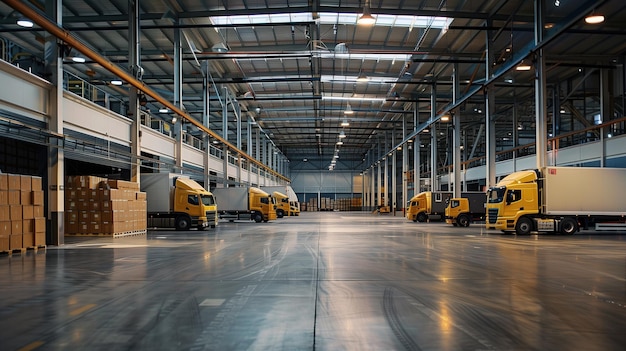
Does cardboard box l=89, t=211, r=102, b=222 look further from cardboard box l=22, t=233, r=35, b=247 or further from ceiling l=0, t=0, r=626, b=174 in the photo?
ceiling l=0, t=0, r=626, b=174

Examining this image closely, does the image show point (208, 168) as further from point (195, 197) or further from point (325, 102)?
point (325, 102)

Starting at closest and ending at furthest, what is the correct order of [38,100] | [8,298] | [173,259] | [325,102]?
1. [8,298]
2. [173,259]
3. [38,100]
4. [325,102]

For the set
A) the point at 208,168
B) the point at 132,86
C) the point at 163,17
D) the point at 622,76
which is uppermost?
the point at 163,17

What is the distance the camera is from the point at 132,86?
22531 millimetres

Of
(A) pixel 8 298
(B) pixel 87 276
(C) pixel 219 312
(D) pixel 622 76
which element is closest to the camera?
(C) pixel 219 312

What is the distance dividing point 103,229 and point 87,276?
466 inches

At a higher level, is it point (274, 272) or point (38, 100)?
point (38, 100)

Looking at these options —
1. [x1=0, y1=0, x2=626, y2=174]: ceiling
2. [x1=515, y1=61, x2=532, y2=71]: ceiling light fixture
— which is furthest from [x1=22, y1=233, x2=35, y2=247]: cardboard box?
[x1=515, y1=61, x2=532, y2=71]: ceiling light fixture

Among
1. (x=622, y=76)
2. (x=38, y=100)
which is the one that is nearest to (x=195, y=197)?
(x=38, y=100)

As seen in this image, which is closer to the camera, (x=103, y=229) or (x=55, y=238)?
(x=55, y=238)

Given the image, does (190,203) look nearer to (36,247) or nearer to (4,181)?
(36,247)

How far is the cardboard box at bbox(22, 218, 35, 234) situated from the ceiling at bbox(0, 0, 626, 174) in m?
7.50

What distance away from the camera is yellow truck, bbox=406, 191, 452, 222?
38469 millimetres

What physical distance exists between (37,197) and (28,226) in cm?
96
